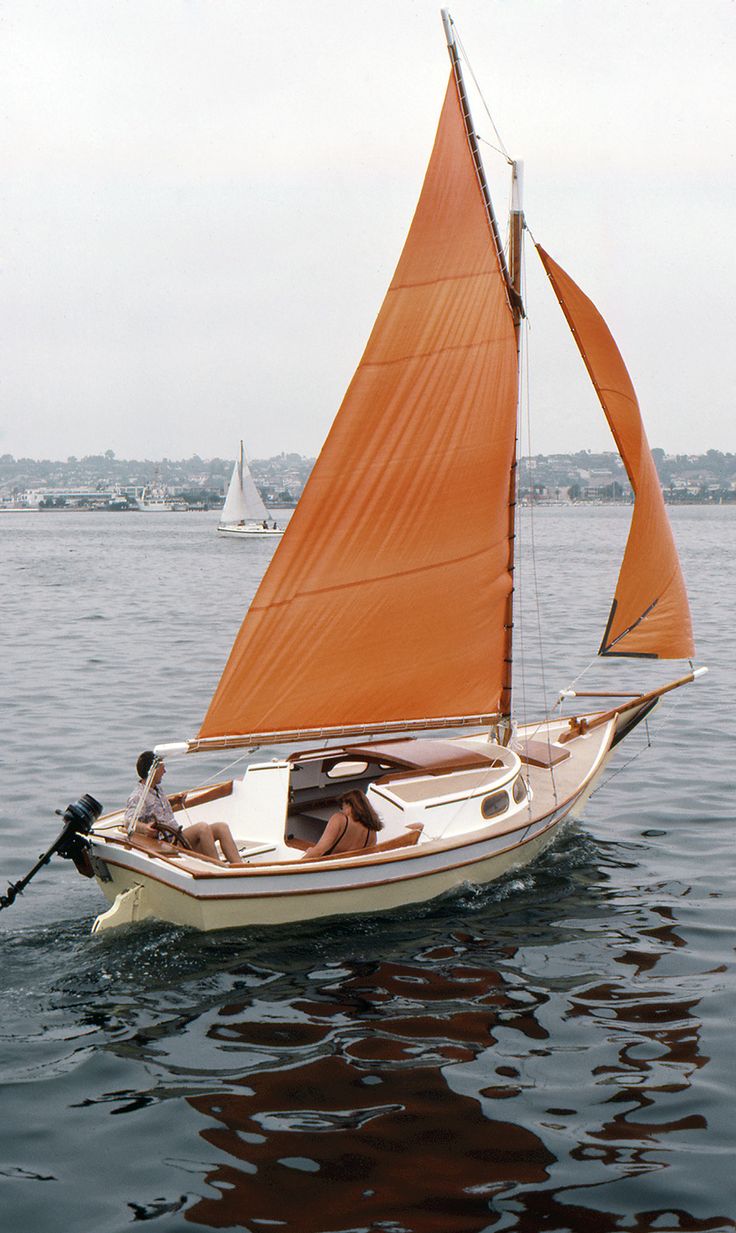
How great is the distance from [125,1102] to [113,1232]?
1708 millimetres

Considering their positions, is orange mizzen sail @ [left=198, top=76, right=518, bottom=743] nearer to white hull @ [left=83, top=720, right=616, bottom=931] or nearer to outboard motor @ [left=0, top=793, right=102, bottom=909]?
white hull @ [left=83, top=720, right=616, bottom=931]

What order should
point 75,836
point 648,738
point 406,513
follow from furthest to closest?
point 648,738, point 406,513, point 75,836

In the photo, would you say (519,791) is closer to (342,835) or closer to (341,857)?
(342,835)

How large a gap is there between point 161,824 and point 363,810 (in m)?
2.45

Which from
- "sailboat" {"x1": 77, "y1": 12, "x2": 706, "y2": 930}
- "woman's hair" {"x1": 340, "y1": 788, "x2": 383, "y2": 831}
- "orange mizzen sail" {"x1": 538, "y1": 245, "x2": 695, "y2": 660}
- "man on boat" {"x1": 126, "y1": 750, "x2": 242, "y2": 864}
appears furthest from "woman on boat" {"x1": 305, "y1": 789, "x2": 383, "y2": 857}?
"orange mizzen sail" {"x1": 538, "y1": 245, "x2": 695, "y2": 660}

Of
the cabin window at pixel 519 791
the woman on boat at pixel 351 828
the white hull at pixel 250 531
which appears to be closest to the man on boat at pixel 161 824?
the woman on boat at pixel 351 828

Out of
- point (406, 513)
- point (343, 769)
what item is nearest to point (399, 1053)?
point (343, 769)

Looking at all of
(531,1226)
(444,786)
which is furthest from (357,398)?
(531,1226)

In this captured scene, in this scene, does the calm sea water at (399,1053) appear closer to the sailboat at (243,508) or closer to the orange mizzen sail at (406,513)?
the orange mizzen sail at (406,513)

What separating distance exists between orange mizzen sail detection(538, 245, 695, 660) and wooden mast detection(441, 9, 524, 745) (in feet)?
1.54

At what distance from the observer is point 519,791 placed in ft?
52.8

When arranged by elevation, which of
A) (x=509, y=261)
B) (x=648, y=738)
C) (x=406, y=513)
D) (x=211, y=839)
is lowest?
(x=648, y=738)

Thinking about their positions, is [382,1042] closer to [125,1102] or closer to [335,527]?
[125,1102]

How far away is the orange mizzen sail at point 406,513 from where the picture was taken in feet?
50.3
